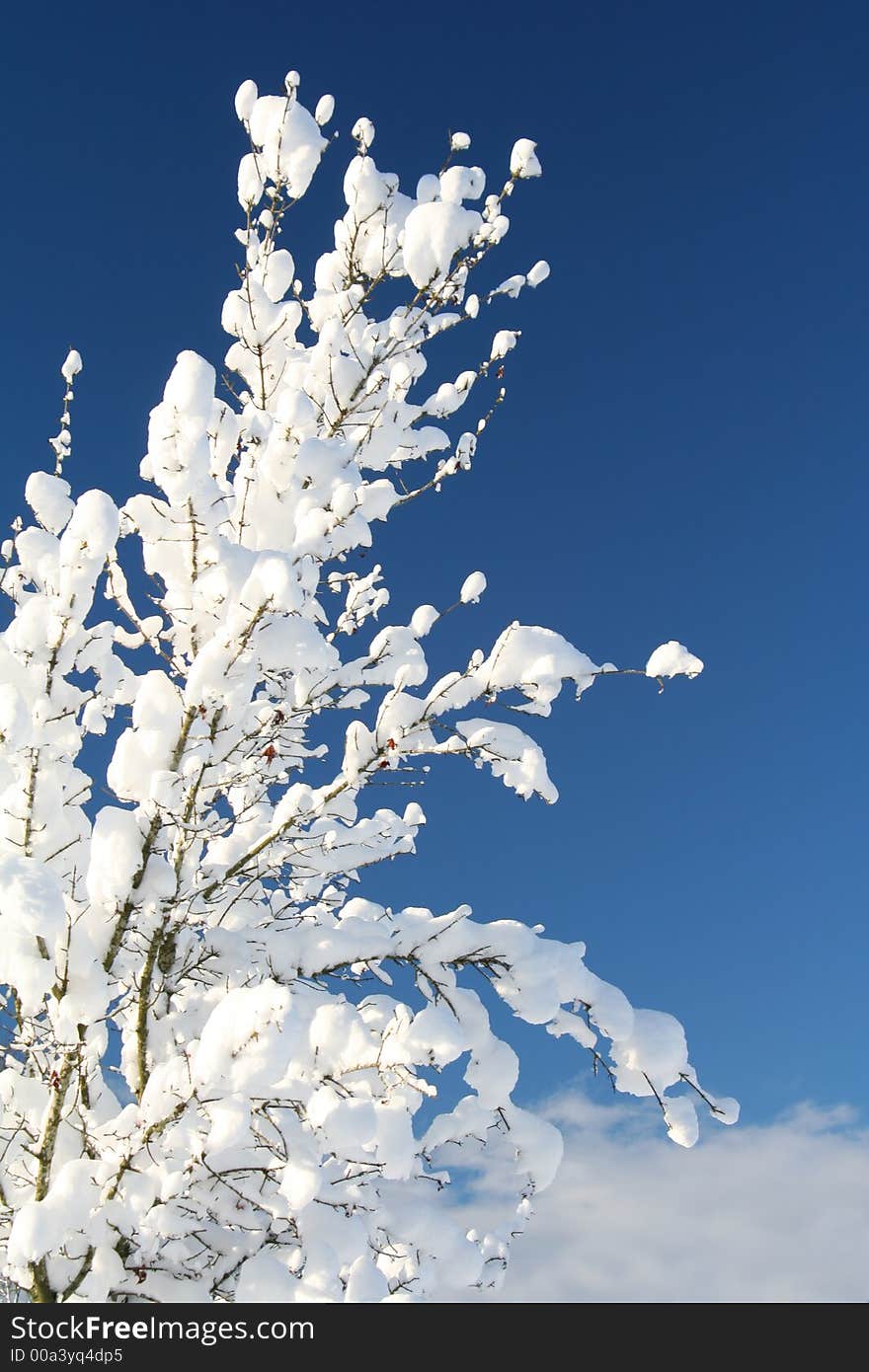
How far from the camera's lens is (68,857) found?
3.88 metres

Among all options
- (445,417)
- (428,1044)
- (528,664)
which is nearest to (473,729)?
(528,664)

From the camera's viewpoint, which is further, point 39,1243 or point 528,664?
point 528,664

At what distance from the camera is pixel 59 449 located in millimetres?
4773

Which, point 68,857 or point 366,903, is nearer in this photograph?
point 68,857

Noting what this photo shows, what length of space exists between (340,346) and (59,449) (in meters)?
1.57

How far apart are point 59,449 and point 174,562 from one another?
168cm

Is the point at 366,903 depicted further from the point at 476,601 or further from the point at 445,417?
the point at 445,417
